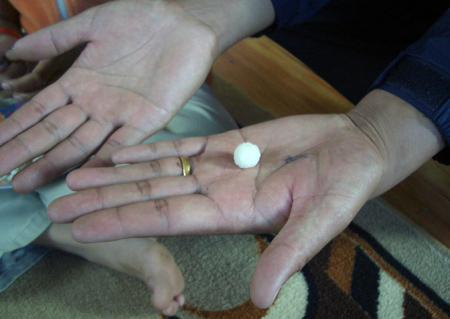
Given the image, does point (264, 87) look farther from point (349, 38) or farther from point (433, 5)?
point (433, 5)

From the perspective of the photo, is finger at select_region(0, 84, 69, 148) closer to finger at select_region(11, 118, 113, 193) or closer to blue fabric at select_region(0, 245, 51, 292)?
finger at select_region(11, 118, 113, 193)

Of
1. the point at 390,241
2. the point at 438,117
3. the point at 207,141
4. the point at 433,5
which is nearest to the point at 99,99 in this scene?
the point at 207,141

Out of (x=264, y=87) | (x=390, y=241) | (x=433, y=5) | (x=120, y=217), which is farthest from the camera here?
(x=264, y=87)

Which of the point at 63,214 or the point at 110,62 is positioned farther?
the point at 110,62

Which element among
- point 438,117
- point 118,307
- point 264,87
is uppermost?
Result: point 438,117

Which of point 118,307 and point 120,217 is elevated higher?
point 120,217

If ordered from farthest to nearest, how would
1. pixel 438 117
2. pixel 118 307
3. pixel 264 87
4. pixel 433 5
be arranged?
pixel 264 87 → pixel 433 5 → pixel 118 307 → pixel 438 117

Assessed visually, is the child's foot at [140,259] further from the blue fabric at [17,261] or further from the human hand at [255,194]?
the human hand at [255,194]
